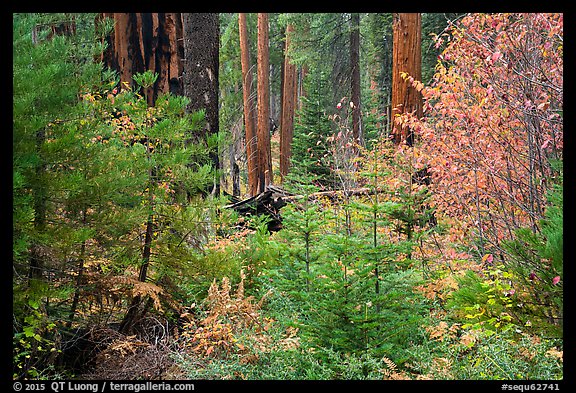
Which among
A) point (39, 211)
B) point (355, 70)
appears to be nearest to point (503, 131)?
point (39, 211)

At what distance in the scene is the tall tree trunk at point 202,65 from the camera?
7785 millimetres

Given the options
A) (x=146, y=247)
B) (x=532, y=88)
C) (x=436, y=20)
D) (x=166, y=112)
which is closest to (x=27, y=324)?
(x=146, y=247)

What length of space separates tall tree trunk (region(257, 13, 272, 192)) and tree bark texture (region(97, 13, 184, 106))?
792cm

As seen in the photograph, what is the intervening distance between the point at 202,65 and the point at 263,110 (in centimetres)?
939

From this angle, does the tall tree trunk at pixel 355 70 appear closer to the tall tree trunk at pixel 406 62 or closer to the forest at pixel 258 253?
the tall tree trunk at pixel 406 62

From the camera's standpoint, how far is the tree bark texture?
8977mm

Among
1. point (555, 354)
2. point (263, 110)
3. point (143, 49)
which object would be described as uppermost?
point (143, 49)

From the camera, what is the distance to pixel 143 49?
354 inches

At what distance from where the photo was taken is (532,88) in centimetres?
514

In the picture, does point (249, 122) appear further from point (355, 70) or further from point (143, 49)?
point (143, 49)

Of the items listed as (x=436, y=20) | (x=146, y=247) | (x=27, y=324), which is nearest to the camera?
(x=27, y=324)

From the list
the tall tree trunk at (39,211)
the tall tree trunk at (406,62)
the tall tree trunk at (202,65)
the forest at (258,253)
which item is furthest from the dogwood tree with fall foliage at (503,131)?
the tall tree trunk at (39,211)
